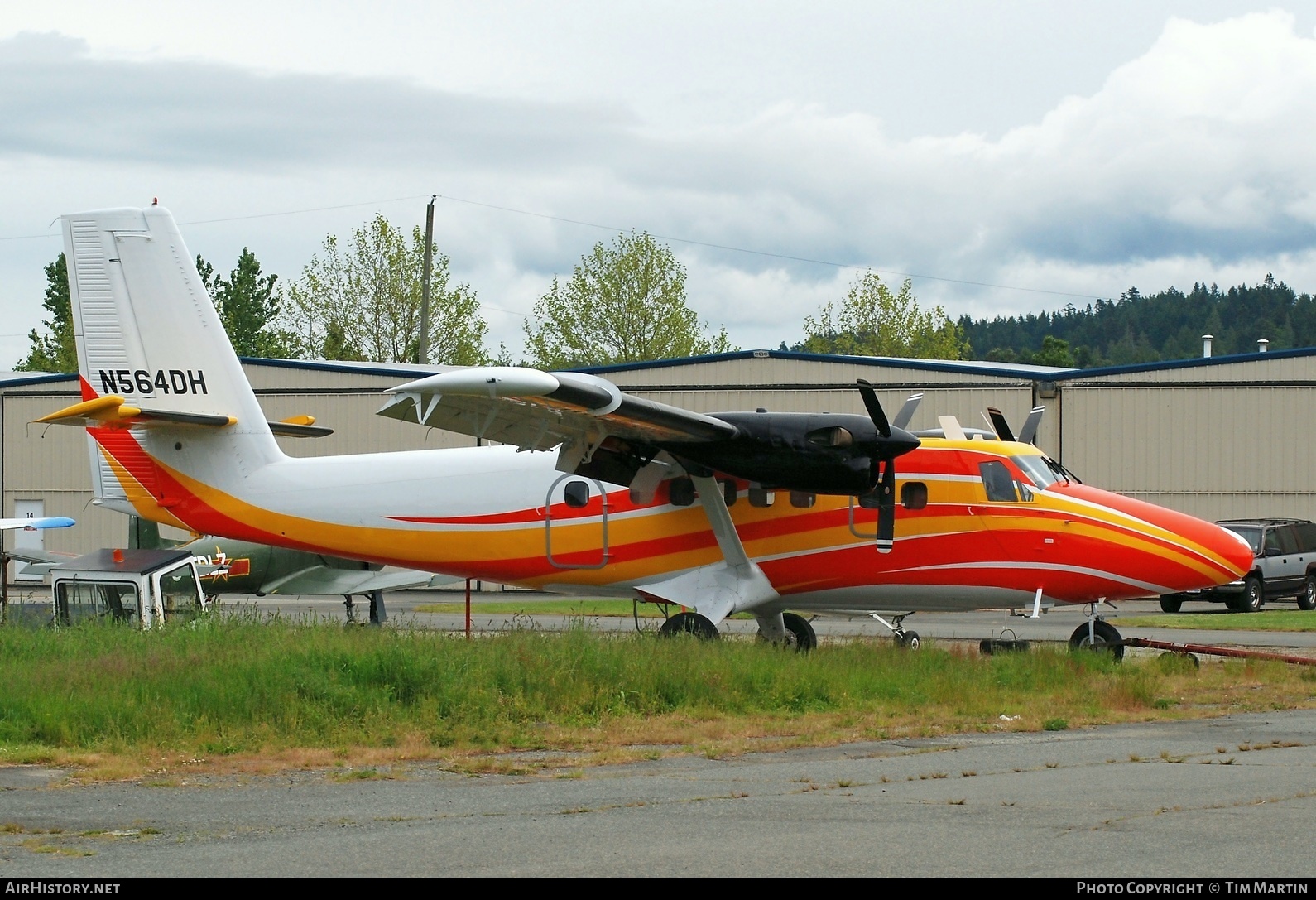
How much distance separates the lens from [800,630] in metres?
20.0

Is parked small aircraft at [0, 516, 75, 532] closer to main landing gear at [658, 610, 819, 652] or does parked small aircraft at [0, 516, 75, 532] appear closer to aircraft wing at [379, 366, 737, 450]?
aircraft wing at [379, 366, 737, 450]

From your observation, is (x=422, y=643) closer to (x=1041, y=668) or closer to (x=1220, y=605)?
(x=1041, y=668)

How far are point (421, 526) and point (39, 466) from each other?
90.1 feet

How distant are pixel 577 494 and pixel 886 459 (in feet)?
13.7

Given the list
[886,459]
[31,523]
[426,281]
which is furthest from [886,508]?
[426,281]

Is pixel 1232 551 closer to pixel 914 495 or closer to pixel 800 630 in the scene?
pixel 914 495

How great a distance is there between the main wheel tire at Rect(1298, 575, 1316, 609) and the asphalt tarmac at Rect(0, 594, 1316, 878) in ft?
78.4

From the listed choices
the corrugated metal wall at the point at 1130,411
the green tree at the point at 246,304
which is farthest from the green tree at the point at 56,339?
the corrugated metal wall at the point at 1130,411

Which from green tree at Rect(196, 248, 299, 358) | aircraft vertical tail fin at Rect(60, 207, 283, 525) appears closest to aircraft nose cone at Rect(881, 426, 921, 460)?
aircraft vertical tail fin at Rect(60, 207, 283, 525)

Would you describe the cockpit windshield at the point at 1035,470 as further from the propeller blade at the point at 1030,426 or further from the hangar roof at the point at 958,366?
the hangar roof at the point at 958,366

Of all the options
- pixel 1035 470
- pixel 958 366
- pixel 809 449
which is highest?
pixel 958 366
